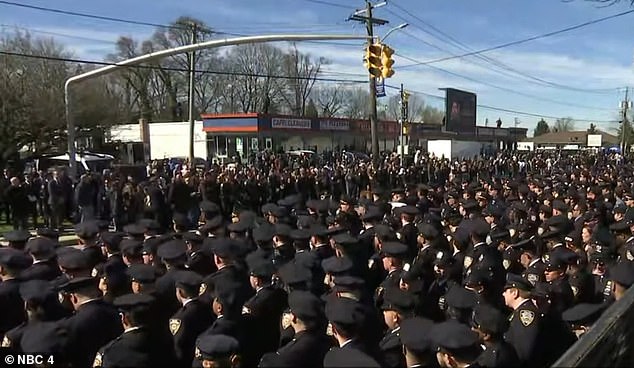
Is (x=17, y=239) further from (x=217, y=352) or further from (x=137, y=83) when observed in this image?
(x=137, y=83)

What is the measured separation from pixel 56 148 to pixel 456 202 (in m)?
30.7

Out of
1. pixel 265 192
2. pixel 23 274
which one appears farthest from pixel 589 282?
pixel 265 192

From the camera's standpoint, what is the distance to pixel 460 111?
6625cm

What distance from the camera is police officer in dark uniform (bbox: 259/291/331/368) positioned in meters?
3.85

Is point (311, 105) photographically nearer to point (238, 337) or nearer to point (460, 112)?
point (460, 112)

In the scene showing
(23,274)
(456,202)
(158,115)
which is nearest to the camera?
(23,274)

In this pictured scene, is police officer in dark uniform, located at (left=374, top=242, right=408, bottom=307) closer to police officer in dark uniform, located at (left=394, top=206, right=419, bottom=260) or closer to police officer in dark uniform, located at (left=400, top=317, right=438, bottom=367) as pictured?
police officer in dark uniform, located at (left=394, top=206, right=419, bottom=260)

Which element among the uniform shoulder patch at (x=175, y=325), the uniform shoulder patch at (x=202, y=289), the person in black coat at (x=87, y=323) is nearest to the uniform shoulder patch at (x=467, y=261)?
the uniform shoulder patch at (x=202, y=289)

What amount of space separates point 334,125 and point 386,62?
35370 millimetres

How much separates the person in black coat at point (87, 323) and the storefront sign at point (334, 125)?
1817 inches

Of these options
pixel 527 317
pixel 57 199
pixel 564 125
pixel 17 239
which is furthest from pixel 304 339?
pixel 564 125

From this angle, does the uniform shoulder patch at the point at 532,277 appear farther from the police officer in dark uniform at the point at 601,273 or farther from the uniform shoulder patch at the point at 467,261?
the uniform shoulder patch at the point at 467,261

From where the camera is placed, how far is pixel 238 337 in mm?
4449

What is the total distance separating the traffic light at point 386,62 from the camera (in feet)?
54.1
